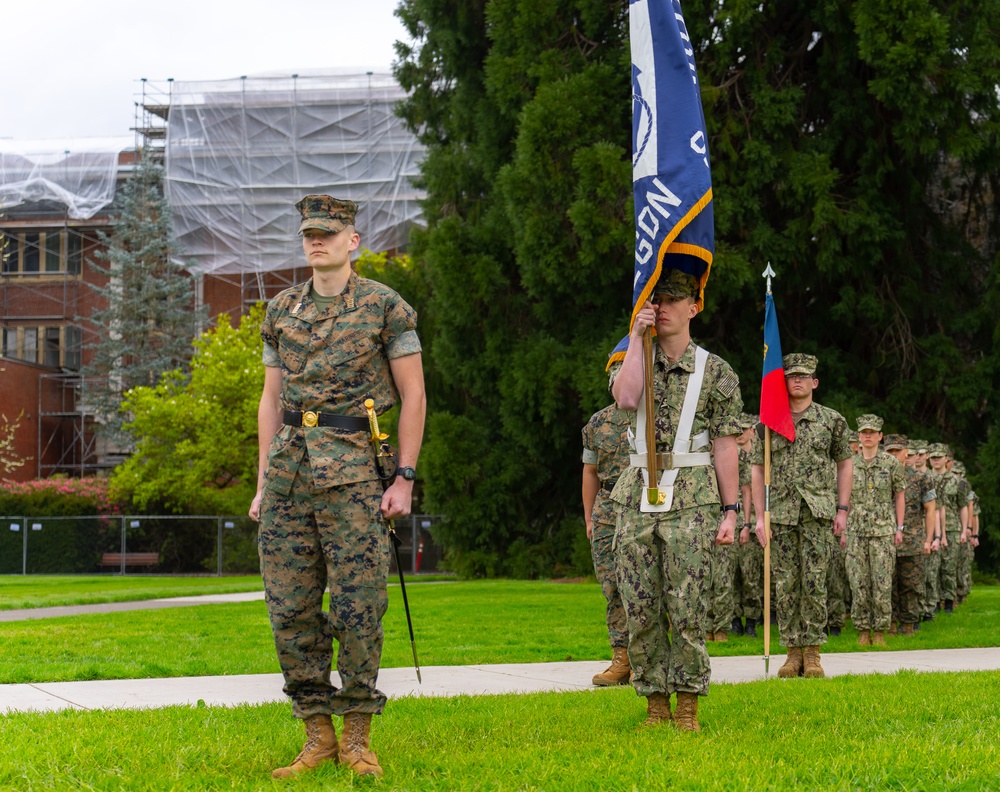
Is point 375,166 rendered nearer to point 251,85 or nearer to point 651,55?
point 251,85

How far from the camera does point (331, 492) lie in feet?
19.6

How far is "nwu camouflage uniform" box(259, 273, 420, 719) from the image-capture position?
595 cm

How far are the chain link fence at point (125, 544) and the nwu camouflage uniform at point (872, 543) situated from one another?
978 inches

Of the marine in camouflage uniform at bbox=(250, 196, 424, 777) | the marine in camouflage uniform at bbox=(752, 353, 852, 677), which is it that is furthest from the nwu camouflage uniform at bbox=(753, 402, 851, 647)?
the marine in camouflage uniform at bbox=(250, 196, 424, 777)

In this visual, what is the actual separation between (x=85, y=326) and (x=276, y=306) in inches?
2281

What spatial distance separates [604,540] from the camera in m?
10.2

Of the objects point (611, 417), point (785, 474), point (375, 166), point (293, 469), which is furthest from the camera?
point (375, 166)

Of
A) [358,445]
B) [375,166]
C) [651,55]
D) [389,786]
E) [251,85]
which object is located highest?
[251,85]

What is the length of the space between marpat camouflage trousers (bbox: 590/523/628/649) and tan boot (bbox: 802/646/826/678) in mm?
1479

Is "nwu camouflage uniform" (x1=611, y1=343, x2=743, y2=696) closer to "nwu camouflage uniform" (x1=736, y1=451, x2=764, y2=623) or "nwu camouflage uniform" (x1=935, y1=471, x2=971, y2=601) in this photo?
"nwu camouflage uniform" (x1=736, y1=451, x2=764, y2=623)

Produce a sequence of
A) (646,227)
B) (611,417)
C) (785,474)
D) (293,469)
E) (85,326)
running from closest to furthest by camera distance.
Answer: (293,469), (646,227), (611,417), (785,474), (85,326)

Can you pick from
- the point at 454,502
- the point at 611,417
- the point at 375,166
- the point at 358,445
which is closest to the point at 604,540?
the point at 611,417

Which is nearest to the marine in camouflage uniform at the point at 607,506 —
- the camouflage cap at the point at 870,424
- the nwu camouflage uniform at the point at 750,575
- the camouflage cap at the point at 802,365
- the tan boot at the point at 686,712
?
the camouflage cap at the point at 802,365

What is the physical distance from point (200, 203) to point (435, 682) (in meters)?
48.8
